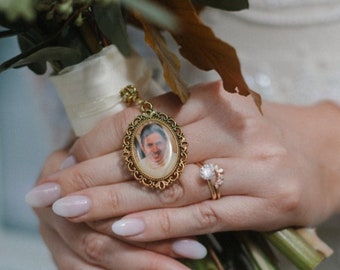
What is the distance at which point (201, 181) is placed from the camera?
0.50 m

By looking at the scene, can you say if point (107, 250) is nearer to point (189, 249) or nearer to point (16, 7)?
point (189, 249)

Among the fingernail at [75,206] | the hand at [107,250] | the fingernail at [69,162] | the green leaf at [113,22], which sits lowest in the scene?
the hand at [107,250]

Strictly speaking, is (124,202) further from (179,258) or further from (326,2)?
(326,2)

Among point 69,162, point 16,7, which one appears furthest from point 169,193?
point 16,7

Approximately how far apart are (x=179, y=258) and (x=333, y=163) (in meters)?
0.18

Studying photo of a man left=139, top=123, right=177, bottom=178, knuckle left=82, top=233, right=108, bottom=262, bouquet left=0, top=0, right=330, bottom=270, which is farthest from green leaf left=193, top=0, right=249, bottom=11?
knuckle left=82, top=233, right=108, bottom=262

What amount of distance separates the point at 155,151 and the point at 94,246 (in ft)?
0.37

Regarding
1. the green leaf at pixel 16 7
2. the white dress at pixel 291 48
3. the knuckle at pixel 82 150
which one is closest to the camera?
the green leaf at pixel 16 7

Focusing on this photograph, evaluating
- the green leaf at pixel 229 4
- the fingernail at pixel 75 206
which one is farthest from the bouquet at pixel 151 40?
the fingernail at pixel 75 206

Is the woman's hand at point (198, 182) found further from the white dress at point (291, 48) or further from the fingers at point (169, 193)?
the white dress at point (291, 48)

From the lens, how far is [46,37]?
0.48 metres

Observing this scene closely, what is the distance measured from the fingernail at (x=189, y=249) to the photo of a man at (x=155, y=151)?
2.9 inches

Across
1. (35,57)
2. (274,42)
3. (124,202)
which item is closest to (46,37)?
(35,57)

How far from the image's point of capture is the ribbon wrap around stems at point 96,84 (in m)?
0.51
